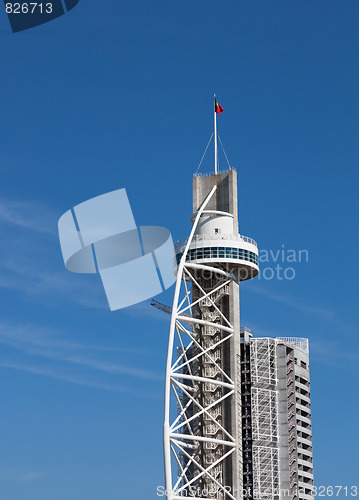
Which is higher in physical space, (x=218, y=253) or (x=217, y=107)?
(x=217, y=107)

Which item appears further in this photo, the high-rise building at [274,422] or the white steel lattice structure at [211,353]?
the high-rise building at [274,422]

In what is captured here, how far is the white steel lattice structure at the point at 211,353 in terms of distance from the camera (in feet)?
354

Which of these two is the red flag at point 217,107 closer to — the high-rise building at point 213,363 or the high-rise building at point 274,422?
the high-rise building at point 213,363

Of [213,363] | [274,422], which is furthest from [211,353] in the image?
[274,422]

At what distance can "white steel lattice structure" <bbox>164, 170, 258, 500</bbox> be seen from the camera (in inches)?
4250

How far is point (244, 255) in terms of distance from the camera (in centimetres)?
11325

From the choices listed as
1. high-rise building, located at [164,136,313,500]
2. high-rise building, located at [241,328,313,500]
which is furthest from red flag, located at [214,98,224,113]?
high-rise building, located at [241,328,313,500]

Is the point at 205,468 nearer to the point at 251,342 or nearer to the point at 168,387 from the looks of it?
the point at 168,387

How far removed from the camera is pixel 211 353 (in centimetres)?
11381

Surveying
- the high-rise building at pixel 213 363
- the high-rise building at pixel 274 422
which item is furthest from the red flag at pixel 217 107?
the high-rise building at pixel 274 422

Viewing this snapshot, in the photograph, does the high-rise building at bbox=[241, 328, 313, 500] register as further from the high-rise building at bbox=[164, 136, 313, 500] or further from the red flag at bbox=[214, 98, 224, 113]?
the red flag at bbox=[214, 98, 224, 113]

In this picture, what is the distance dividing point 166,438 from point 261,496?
3923 centimetres

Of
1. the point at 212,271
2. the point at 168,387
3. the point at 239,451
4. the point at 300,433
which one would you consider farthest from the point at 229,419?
the point at 300,433

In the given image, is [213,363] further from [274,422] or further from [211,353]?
[274,422]
